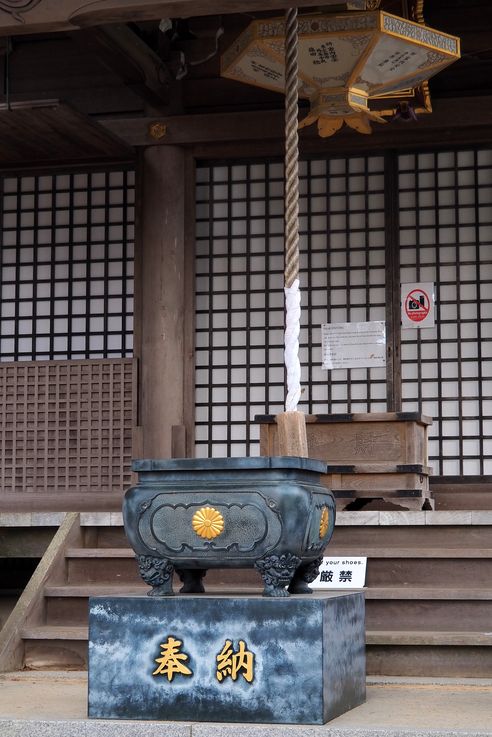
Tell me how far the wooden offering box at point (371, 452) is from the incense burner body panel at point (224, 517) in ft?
8.22

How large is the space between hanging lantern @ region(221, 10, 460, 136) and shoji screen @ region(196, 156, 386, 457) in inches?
61.9

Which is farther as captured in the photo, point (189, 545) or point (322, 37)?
point (322, 37)

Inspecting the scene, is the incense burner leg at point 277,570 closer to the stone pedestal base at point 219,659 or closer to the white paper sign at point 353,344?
the stone pedestal base at point 219,659

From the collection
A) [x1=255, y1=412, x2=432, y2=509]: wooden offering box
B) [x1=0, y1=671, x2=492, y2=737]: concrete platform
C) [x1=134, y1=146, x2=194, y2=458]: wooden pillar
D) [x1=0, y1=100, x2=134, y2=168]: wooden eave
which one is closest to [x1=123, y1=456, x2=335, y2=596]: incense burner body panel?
[x1=0, y1=671, x2=492, y2=737]: concrete platform

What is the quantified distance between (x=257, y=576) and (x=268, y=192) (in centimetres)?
380

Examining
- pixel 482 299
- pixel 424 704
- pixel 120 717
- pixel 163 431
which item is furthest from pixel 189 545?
pixel 482 299

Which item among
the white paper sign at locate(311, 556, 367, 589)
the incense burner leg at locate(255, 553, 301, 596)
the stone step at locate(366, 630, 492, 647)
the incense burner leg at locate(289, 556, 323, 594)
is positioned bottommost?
the stone step at locate(366, 630, 492, 647)

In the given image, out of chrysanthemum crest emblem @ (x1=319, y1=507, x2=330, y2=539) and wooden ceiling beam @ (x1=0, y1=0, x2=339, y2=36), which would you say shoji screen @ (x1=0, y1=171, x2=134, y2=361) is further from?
chrysanthemum crest emblem @ (x1=319, y1=507, x2=330, y2=539)

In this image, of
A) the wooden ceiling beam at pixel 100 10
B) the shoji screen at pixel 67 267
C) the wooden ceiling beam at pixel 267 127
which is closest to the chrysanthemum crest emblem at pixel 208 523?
the wooden ceiling beam at pixel 100 10

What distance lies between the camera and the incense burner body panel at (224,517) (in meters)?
5.01

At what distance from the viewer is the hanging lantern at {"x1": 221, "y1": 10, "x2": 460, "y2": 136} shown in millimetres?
6988

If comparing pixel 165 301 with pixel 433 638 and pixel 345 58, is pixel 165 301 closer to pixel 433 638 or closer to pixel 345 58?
pixel 345 58

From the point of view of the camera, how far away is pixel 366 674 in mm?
6031

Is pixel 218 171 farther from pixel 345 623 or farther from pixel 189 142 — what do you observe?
pixel 345 623
